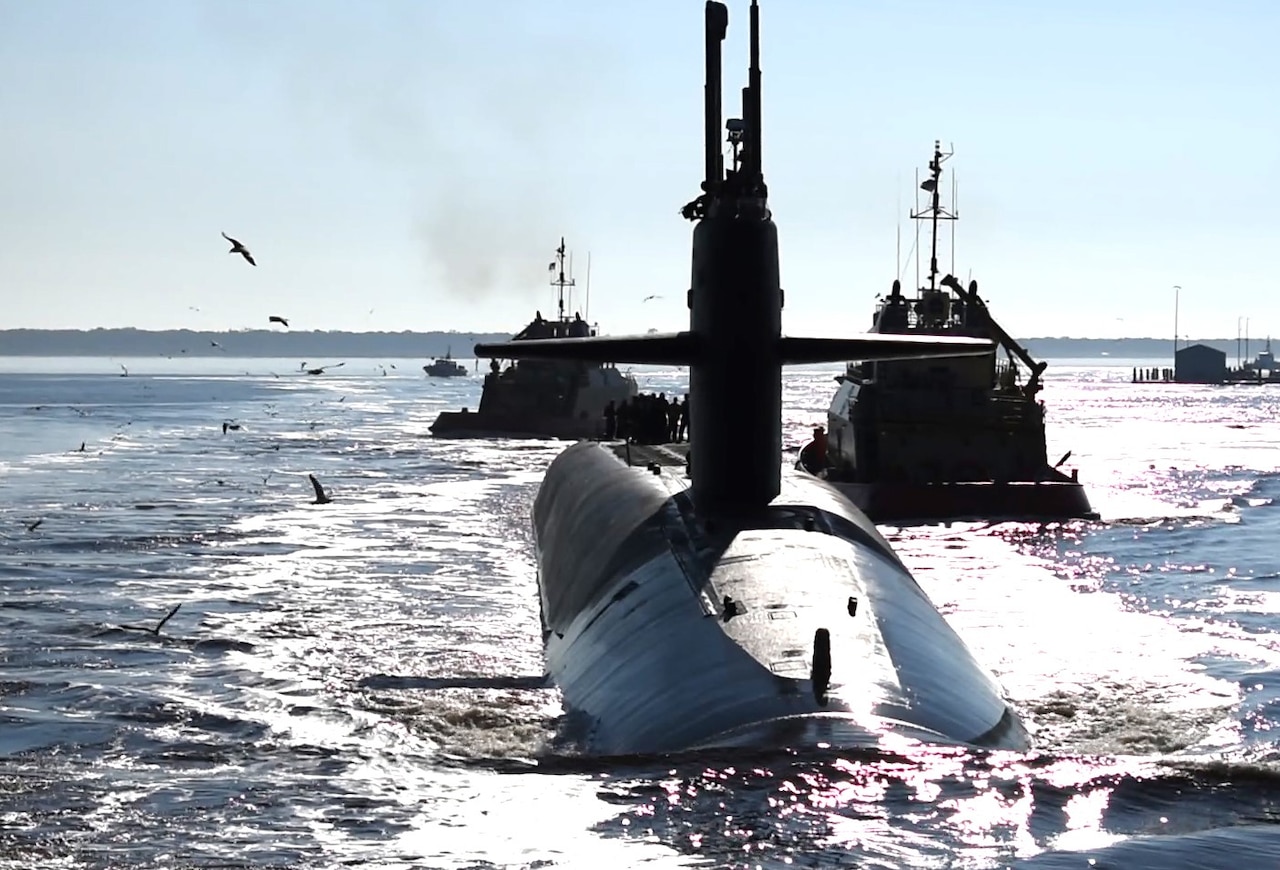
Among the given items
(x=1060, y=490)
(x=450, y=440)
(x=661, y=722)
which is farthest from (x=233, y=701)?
(x=450, y=440)

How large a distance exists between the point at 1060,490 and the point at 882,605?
2607 cm

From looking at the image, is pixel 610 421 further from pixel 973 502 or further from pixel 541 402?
pixel 541 402

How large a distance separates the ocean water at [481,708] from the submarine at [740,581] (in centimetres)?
56

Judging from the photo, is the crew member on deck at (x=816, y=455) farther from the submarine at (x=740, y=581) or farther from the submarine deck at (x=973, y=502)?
the submarine at (x=740, y=581)

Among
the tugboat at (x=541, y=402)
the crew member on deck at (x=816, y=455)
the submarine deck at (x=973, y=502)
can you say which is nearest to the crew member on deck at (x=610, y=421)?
the submarine deck at (x=973, y=502)

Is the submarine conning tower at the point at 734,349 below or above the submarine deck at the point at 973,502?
above

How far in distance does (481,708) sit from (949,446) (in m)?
27.8

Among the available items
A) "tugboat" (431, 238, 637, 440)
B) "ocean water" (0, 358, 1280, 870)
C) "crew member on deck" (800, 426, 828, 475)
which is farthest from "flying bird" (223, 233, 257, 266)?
"tugboat" (431, 238, 637, 440)

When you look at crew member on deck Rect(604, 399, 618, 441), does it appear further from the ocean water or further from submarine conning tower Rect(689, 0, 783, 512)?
submarine conning tower Rect(689, 0, 783, 512)

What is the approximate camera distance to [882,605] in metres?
13.8

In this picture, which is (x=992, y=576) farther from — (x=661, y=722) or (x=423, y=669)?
(x=661, y=722)

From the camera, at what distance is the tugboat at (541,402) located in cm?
7344

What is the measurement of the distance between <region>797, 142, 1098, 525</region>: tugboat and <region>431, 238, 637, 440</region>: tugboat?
30297mm

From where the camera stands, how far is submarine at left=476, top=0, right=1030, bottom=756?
37.2 ft
